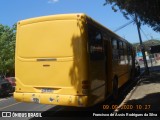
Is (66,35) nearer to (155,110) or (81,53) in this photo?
(81,53)

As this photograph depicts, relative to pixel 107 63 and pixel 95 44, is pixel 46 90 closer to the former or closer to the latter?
pixel 95 44

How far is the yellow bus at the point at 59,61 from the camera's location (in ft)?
34.0

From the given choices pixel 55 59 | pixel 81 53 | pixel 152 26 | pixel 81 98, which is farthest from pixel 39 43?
pixel 152 26

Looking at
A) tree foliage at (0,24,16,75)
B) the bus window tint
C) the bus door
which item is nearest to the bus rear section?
the bus window tint

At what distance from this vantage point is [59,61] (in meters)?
Result: 10.7

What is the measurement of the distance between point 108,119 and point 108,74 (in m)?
3.64

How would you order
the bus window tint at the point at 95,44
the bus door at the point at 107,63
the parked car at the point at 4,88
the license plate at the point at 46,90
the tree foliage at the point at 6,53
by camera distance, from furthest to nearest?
the tree foliage at the point at 6,53 < the parked car at the point at 4,88 < the bus door at the point at 107,63 < the bus window tint at the point at 95,44 < the license plate at the point at 46,90

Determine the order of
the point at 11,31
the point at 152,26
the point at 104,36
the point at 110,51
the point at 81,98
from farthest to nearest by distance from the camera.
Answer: the point at 11,31 < the point at 152,26 < the point at 110,51 < the point at 104,36 < the point at 81,98

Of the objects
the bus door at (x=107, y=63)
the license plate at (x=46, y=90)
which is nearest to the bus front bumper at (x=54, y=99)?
the license plate at (x=46, y=90)

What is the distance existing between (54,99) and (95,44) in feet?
7.77

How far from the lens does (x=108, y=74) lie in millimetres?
13789

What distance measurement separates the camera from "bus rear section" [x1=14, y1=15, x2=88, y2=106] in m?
10.4

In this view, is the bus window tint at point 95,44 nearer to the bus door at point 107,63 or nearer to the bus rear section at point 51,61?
the bus rear section at point 51,61

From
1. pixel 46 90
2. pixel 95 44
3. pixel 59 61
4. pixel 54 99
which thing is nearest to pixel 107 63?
pixel 95 44
